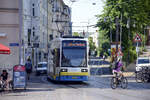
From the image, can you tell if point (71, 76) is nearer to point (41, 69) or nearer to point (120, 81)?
point (120, 81)

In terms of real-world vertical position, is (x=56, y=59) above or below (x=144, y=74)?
above

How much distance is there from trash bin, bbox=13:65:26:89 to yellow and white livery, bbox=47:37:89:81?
3.79 m

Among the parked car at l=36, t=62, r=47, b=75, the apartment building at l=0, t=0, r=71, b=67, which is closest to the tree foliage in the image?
the apartment building at l=0, t=0, r=71, b=67

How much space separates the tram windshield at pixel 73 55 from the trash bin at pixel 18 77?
3995 millimetres

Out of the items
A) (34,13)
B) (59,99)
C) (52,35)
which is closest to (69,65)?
(59,99)

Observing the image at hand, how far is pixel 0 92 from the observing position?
20844 millimetres

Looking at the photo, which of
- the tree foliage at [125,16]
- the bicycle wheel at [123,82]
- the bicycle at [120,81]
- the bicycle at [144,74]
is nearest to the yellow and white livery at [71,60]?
the bicycle at [120,81]

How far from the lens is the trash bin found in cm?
2203

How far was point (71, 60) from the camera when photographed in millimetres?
25609

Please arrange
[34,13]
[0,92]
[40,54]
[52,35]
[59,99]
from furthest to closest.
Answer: [52,35] → [40,54] → [34,13] → [0,92] → [59,99]

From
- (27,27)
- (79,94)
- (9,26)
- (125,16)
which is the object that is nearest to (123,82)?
(79,94)

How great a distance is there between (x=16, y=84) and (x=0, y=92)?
1409 millimetres

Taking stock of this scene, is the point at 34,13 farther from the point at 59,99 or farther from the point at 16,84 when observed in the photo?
the point at 59,99

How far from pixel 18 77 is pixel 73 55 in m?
4.88
